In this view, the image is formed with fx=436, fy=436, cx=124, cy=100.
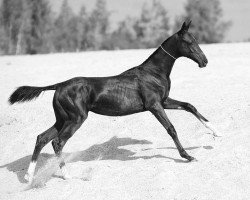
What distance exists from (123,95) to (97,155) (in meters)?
1.59

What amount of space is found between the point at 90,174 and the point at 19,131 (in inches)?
148

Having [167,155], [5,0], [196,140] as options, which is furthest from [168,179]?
[5,0]

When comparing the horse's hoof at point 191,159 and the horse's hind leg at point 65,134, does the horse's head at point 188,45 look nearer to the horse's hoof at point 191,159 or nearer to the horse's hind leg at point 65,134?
the horse's hoof at point 191,159

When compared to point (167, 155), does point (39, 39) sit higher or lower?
lower

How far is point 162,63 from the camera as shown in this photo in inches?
305

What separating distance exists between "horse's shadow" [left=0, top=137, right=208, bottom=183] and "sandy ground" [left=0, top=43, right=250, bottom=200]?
2 centimetres

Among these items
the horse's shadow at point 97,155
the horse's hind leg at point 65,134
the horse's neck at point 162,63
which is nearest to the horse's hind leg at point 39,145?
the horse's hind leg at point 65,134

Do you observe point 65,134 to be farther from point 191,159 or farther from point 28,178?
point 191,159

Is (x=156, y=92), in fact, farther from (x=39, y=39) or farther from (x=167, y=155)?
(x=39, y=39)

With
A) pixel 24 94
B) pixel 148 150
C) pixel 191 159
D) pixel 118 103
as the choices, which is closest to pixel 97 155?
pixel 148 150

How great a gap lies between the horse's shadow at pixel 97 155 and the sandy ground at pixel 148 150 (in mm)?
19

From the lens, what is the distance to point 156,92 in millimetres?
7473

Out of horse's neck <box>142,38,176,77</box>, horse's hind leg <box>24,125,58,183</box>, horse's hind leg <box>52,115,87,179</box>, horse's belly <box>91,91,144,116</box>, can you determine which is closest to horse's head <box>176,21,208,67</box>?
horse's neck <box>142,38,176,77</box>

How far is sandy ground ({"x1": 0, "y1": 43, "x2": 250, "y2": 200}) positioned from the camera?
6.48 metres
